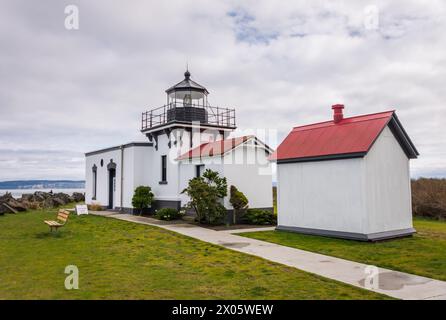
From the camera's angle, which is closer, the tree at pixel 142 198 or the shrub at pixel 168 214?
the shrub at pixel 168 214

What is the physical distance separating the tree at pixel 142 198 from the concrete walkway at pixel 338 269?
9668 mm

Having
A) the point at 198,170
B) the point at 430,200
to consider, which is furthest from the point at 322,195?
the point at 430,200

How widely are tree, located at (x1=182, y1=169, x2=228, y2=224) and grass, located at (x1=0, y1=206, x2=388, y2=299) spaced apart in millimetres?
4148

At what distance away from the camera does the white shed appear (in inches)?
488

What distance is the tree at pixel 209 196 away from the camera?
57.2 ft

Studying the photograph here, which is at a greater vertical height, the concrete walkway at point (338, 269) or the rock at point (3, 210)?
the rock at point (3, 210)

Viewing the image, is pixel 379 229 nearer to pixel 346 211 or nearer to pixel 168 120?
pixel 346 211

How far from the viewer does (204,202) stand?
1744 cm

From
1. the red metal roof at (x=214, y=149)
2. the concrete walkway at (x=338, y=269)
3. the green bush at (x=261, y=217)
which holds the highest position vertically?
the red metal roof at (x=214, y=149)

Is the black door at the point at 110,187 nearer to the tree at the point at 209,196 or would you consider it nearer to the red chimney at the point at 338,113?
the tree at the point at 209,196

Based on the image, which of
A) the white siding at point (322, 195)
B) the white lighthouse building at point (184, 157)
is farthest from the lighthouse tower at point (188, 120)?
the white siding at point (322, 195)

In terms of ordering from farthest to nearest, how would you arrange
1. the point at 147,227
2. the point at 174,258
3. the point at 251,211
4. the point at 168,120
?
the point at 168,120
the point at 251,211
the point at 147,227
the point at 174,258
